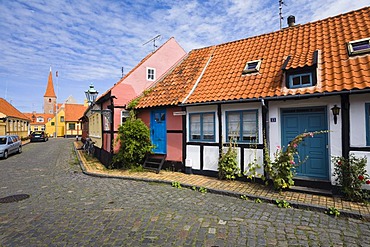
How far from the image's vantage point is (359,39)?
23.1ft

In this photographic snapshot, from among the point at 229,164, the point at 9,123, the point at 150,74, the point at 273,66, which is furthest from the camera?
the point at 9,123

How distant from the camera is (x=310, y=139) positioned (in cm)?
664

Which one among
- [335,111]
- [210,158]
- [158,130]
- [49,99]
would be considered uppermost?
[49,99]

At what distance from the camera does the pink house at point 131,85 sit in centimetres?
1070

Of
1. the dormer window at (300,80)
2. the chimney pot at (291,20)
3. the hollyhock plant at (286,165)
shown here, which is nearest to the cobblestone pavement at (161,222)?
the hollyhock plant at (286,165)

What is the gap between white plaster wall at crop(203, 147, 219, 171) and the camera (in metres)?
8.27

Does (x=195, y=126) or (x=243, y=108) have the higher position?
(x=243, y=108)

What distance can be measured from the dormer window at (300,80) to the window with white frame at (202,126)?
110 inches

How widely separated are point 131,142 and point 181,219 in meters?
5.42

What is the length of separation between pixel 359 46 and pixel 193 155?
20.8 ft

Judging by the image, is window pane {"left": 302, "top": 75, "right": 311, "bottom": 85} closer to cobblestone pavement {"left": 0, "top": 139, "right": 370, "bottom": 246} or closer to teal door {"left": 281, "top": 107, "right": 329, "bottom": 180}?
teal door {"left": 281, "top": 107, "right": 329, "bottom": 180}

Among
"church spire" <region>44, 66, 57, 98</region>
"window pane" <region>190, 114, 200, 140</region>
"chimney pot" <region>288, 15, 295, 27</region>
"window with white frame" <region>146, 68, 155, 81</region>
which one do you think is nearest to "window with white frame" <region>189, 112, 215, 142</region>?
"window pane" <region>190, 114, 200, 140</region>

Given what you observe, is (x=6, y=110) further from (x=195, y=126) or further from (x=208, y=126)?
(x=208, y=126)

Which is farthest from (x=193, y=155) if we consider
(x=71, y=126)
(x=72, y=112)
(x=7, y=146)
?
(x=72, y=112)
